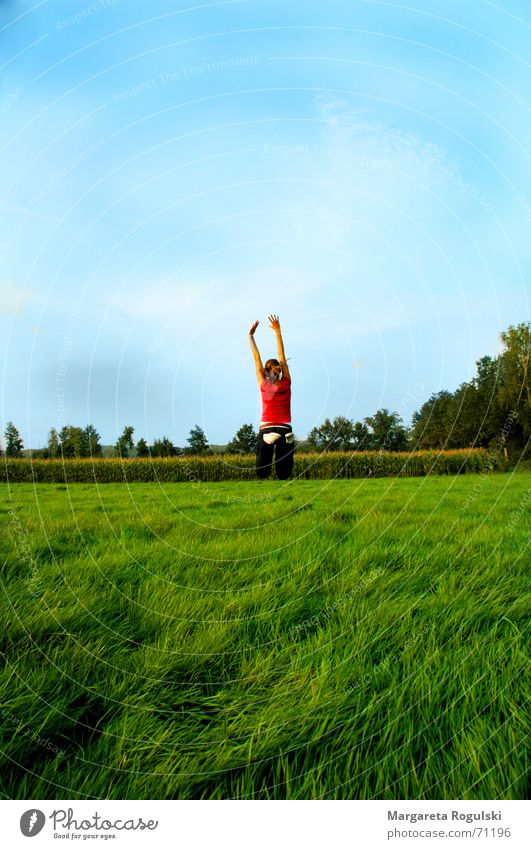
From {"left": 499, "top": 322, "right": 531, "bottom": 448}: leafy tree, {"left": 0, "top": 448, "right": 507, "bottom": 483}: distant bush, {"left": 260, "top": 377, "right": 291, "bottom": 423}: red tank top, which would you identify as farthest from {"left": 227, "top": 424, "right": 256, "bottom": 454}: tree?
{"left": 0, "top": 448, "right": 507, "bottom": 483}: distant bush

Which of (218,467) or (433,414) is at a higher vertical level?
(433,414)

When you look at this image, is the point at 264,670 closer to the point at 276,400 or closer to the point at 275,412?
the point at 276,400

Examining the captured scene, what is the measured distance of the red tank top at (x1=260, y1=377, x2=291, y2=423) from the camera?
5895 mm

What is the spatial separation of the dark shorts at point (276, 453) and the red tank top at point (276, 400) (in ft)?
0.80

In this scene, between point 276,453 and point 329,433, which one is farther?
point 329,433

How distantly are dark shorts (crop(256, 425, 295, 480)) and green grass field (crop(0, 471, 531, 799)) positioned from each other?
198 centimetres

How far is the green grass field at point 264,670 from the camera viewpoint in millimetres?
2027

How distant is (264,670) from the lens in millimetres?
2771

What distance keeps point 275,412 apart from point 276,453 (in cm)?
119

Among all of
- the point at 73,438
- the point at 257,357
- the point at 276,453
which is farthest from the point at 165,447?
the point at 257,357
